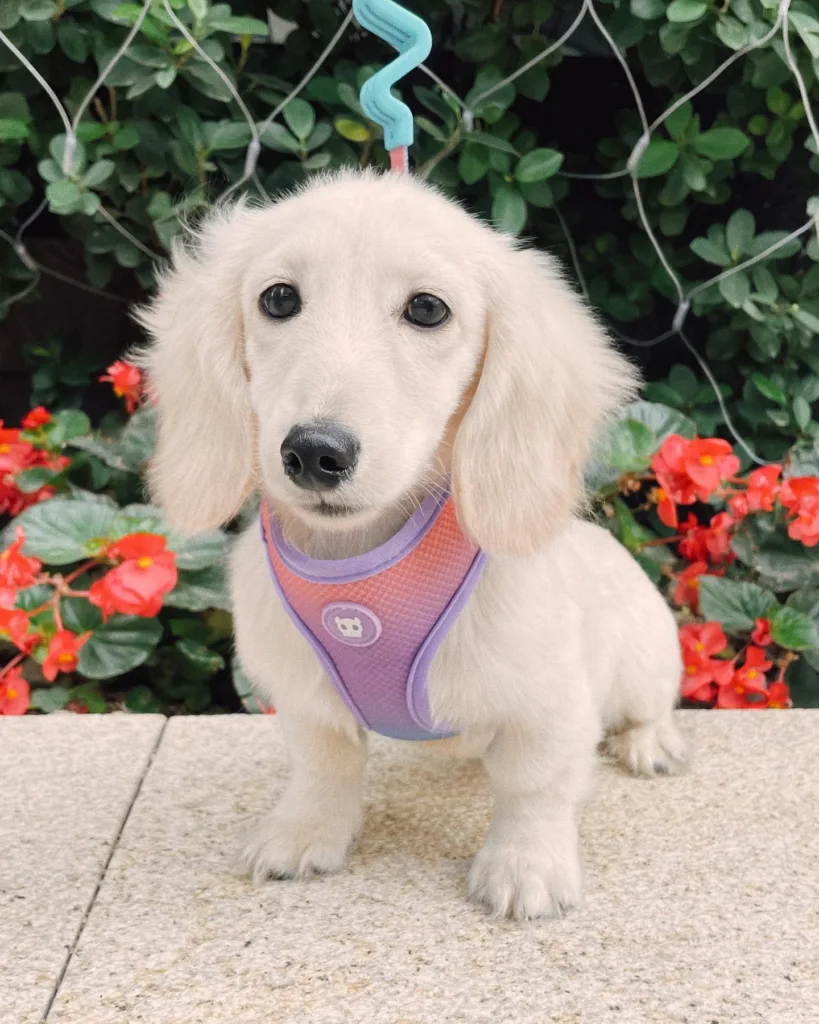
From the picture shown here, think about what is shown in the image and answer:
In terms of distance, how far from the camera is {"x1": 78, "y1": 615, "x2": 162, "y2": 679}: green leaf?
2.07 metres

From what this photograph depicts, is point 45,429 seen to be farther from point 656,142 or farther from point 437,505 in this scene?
point 656,142

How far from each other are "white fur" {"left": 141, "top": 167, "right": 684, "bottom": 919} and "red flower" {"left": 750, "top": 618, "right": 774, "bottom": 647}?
755mm

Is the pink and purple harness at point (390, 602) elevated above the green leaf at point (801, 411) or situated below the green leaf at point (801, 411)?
below

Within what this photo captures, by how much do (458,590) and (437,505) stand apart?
11cm

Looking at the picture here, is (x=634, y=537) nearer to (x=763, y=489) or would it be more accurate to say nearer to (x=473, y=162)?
(x=763, y=489)

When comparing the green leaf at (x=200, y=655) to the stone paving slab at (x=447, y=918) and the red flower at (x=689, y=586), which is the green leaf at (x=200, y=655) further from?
the red flower at (x=689, y=586)

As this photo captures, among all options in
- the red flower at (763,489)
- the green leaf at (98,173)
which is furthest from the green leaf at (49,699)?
the red flower at (763,489)

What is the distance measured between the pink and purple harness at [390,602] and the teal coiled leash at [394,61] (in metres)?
0.47

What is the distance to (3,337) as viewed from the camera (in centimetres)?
279

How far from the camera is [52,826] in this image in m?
1.59

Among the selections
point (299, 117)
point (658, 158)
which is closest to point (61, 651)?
point (299, 117)

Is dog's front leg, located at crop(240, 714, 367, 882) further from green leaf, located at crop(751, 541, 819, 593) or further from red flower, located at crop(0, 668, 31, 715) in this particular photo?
green leaf, located at crop(751, 541, 819, 593)

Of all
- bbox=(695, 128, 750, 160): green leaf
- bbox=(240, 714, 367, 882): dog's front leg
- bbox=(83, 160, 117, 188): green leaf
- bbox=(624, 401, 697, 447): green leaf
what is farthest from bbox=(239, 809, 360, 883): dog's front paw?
bbox=(695, 128, 750, 160): green leaf

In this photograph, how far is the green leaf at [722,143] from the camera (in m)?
2.19
